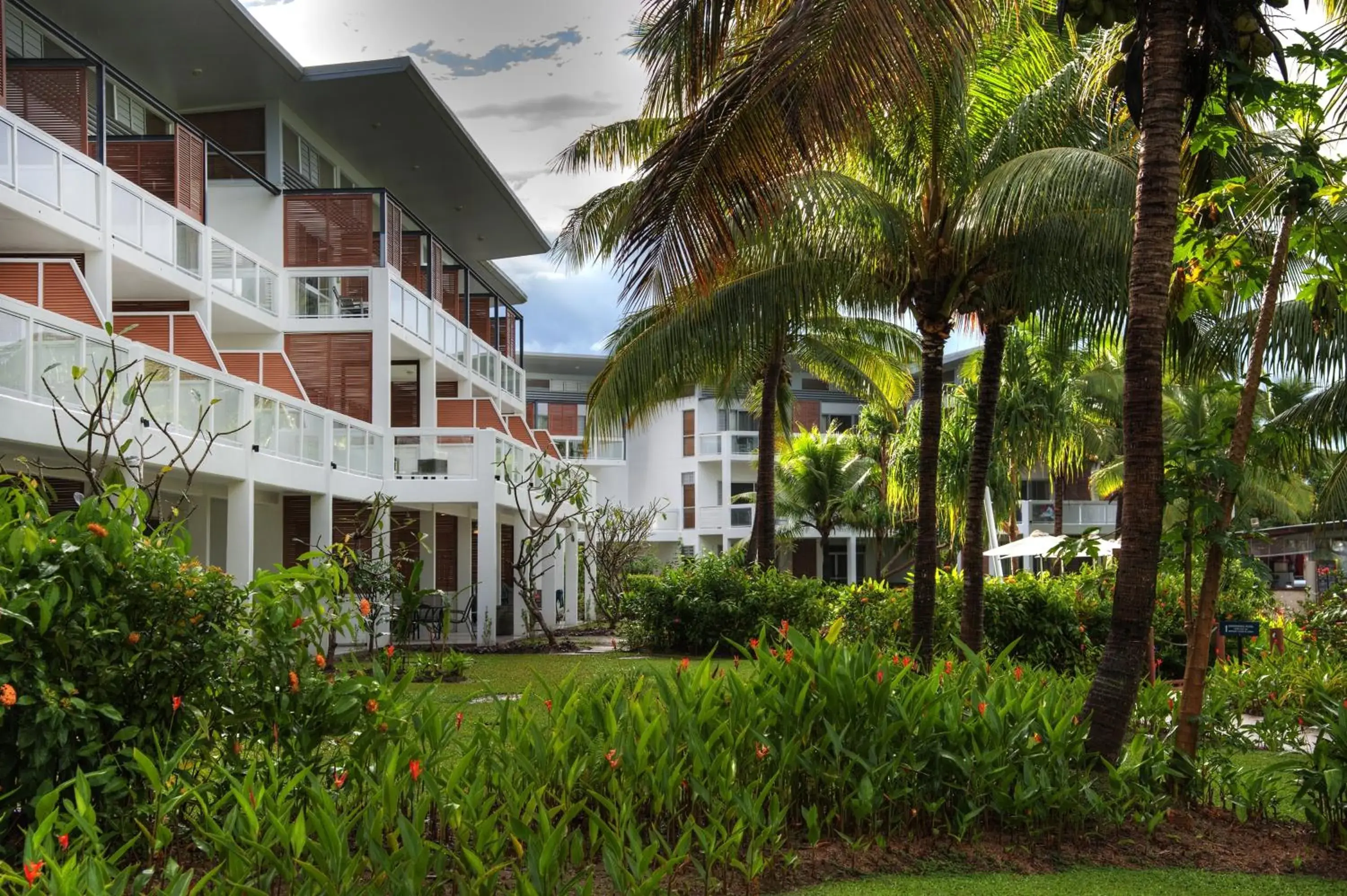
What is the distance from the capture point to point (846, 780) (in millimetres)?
6227

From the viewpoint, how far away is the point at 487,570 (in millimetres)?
24281

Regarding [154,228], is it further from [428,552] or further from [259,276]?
[428,552]

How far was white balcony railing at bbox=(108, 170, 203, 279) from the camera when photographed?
1850 centimetres

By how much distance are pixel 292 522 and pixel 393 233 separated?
662cm

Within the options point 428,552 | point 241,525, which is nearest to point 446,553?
point 428,552

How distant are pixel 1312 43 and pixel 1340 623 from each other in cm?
832

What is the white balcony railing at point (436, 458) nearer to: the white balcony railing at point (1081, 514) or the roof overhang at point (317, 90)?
the roof overhang at point (317, 90)

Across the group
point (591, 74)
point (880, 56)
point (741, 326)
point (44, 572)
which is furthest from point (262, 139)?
point (44, 572)

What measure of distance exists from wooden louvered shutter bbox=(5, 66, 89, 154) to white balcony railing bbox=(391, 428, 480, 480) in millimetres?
8369

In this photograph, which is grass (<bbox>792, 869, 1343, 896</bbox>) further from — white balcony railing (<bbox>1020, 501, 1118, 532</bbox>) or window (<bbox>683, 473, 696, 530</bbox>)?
window (<bbox>683, 473, 696, 530</bbox>)

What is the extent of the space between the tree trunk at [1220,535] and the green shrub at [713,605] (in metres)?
14.4

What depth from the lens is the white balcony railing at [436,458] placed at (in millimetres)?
24469

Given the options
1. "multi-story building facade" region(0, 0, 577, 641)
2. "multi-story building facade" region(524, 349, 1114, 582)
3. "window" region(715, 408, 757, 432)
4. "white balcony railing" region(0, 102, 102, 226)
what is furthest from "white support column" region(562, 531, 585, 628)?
"window" region(715, 408, 757, 432)

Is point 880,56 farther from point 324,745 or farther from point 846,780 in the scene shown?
point 324,745
